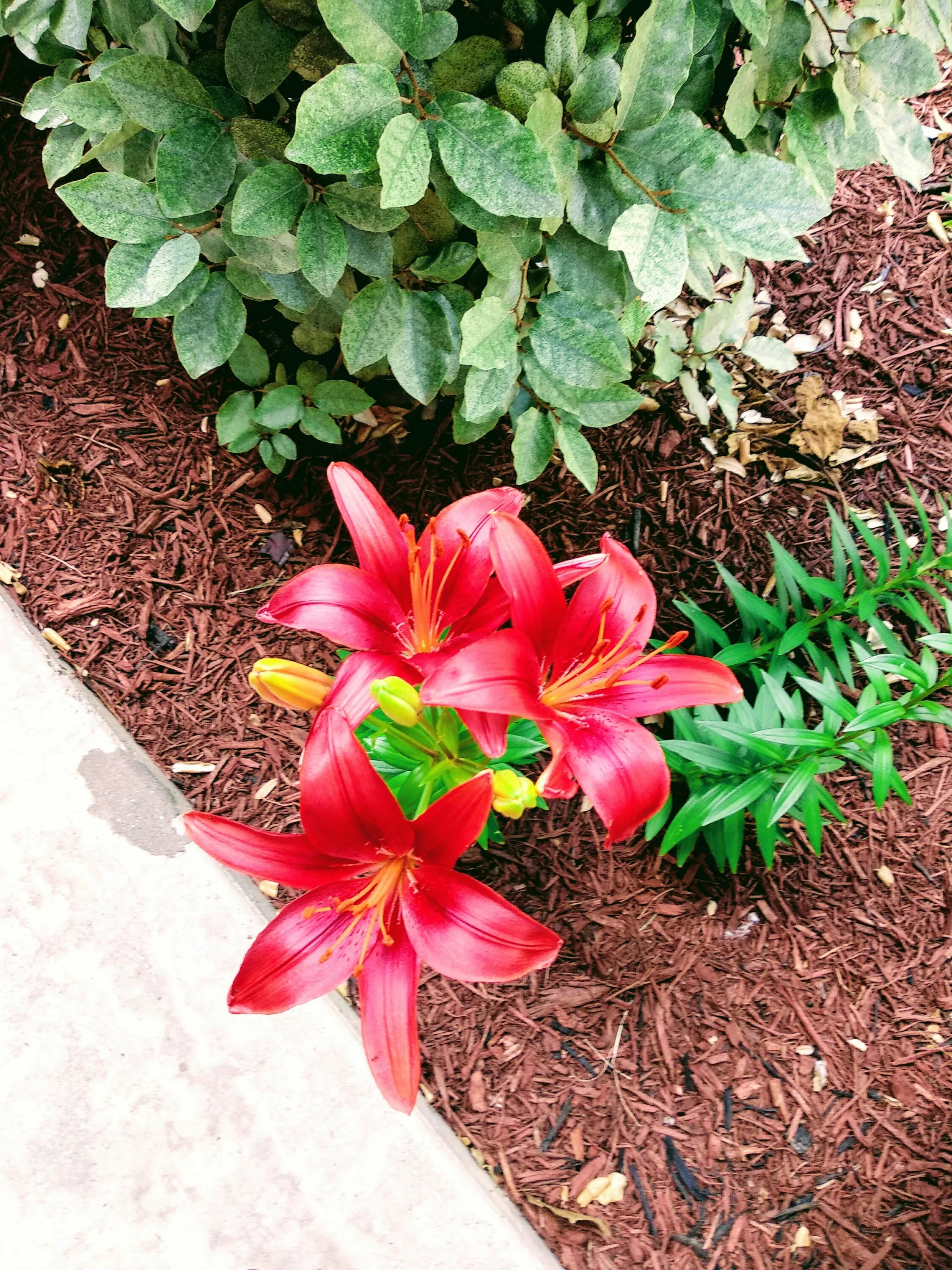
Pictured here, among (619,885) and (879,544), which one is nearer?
(879,544)

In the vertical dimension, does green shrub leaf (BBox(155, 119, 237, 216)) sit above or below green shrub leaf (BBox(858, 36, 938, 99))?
below

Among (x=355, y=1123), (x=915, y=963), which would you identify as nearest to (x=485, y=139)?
(x=355, y=1123)

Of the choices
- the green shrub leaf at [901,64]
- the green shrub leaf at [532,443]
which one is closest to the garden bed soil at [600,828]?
the green shrub leaf at [532,443]

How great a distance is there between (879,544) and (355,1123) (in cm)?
131

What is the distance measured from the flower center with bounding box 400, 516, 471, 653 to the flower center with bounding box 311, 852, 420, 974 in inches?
8.7

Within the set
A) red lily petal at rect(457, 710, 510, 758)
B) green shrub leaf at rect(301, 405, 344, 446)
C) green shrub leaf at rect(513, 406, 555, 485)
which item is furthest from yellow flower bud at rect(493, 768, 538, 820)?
green shrub leaf at rect(301, 405, 344, 446)

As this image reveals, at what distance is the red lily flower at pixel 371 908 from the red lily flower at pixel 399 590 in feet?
0.35

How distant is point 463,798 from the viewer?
82 centimetres

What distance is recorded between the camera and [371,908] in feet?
2.97

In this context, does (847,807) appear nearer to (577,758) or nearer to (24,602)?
(577,758)

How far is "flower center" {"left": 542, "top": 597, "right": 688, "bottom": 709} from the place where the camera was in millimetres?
937

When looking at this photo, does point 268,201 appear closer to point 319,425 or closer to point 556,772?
point 319,425

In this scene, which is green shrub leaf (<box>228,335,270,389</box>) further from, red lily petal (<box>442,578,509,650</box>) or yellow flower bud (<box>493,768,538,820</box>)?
yellow flower bud (<box>493,768,538,820</box>)

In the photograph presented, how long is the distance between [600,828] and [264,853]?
3.29 feet
